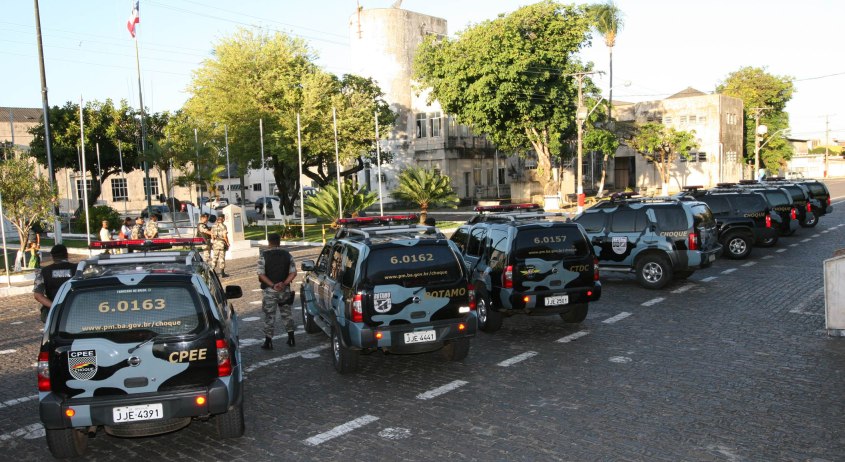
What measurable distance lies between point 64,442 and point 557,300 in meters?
7.10

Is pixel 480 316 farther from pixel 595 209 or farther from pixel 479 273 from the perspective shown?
pixel 595 209

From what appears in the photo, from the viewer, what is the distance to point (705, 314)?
11797mm

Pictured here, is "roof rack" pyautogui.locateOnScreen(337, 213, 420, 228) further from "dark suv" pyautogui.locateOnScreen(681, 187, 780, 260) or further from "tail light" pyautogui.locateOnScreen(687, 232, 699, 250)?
"dark suv" pyautogui.locateOnScreen(681, 187, 780, 260)

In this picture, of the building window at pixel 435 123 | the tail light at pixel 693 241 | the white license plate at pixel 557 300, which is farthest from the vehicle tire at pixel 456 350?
the building window at pixel 435 123

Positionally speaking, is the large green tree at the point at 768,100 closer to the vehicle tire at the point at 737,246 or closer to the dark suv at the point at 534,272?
the vehicle tire at the point at 737,246

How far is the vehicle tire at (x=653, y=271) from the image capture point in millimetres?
14125

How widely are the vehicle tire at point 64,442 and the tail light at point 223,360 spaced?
1485mm

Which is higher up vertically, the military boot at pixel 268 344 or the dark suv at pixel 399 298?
the dark suv at pixel 399 298

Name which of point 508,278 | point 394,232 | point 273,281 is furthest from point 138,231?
point 508,278

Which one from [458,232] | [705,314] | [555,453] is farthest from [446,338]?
[705,314]

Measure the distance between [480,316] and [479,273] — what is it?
0.73m

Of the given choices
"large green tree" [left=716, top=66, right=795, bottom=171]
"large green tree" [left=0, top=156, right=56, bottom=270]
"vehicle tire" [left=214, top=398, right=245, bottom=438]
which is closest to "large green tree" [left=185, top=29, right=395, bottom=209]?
"large green tree" [left=0, top=156, right=56, bottom=270]

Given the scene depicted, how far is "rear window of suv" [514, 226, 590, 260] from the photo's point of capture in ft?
34.3

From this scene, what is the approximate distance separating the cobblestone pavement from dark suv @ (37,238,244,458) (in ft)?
2.36
